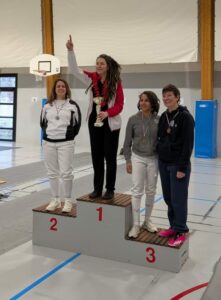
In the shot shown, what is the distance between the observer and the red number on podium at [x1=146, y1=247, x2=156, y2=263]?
139 inches

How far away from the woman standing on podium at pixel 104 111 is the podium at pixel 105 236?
20cm

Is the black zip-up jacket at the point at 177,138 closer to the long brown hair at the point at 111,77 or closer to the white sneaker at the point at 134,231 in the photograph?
the long brown hair at the point at 111,77

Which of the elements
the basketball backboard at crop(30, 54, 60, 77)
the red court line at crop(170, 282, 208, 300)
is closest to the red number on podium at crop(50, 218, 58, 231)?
the red court line at crop(170, 282, 208, 300)

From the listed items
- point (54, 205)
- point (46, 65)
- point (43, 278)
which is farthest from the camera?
point (46, 65)

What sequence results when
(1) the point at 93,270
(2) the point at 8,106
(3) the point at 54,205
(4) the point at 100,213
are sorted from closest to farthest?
(1) the point at 93,270, (4) the point at 100,213, (3) the point at 54,205, (2) the point at 8,106

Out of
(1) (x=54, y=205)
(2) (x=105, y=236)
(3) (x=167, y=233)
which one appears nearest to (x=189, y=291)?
(3) (x=167, y=233)

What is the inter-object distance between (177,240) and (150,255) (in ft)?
0.94

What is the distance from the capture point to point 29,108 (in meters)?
14.1

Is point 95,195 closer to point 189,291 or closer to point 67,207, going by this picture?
point 67,207

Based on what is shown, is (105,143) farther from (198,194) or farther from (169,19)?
(169,19)

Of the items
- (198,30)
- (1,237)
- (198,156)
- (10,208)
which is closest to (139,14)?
(198,30)

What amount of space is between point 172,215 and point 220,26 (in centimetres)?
840

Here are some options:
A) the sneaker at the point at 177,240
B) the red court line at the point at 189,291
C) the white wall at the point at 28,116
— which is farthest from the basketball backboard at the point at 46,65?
the red court line at the point at 189,291

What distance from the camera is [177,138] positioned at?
348 cm
